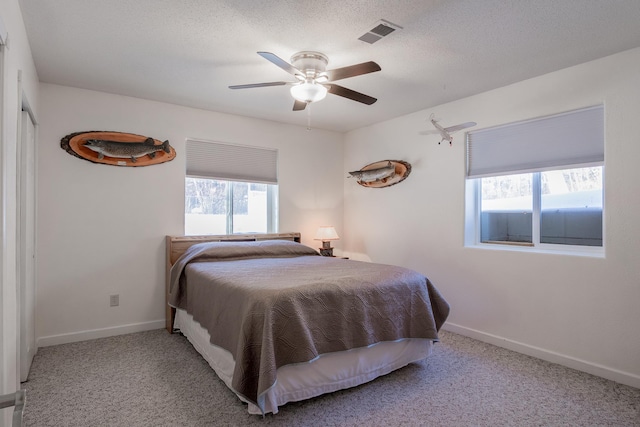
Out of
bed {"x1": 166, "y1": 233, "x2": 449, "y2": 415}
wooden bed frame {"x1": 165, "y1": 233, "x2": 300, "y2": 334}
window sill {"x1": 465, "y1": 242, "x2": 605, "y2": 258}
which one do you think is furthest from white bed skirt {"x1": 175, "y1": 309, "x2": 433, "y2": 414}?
window sill {"x1": 465, "y1": 242, "x2": 605, "y2": 258}

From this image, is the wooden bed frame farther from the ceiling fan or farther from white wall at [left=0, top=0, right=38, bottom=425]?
the ceiling fan

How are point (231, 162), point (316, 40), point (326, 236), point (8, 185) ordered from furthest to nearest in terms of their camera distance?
point (326, 236) < point (231, 162) < point (316, 40) < point (8, 185)

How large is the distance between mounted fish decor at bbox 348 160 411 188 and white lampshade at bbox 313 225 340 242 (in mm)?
763

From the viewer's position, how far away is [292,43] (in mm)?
2459

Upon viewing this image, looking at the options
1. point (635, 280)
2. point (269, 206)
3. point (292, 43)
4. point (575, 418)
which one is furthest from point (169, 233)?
point (635, 280)

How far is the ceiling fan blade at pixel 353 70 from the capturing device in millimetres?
2192

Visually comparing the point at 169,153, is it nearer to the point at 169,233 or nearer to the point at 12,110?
the point at 169,233

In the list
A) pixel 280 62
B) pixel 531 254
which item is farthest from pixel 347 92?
pixel 531 254

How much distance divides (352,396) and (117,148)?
305 centimetres

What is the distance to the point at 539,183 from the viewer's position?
3.20 meters

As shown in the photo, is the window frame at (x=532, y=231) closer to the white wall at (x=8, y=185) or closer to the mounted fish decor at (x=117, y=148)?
the mounted fish decor at (x=117, y=148)

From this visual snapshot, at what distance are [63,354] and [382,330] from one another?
2.66 metres

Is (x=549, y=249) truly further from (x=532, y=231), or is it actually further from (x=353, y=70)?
(x=353, y=70)

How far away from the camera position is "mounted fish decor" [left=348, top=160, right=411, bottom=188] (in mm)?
4195
